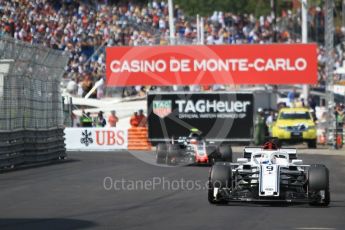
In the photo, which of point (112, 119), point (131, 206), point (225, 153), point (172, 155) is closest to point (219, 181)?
point (131, 206)

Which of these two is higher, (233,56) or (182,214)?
(233,56)

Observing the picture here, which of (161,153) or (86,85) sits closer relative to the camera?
(161,153)

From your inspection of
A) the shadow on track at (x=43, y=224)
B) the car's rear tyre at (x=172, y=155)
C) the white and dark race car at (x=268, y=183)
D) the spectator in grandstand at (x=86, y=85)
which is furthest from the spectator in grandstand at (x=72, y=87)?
the shadow on track at (x=43, y=224)

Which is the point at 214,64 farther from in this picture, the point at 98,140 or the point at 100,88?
the point at 98,140

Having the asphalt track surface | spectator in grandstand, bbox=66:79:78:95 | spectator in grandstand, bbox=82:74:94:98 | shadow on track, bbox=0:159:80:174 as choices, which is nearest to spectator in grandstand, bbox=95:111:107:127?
spectator in grandstand, bbox=66:79:78:95

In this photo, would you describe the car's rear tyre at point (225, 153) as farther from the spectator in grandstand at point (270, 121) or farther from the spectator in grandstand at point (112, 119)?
the spectator in grandstand at point (270, 121)

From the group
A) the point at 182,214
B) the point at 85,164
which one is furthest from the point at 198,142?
the point at 182,214

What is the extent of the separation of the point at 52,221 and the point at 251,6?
54.2 m

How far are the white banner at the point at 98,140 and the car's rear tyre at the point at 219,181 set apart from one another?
21.0 m

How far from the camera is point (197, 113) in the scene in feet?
131

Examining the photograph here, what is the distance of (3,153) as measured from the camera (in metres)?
23.9

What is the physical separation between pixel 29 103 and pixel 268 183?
1268cm

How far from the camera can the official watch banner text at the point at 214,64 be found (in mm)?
40156

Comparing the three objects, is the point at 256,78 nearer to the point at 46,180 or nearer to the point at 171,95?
the point at 171,95
